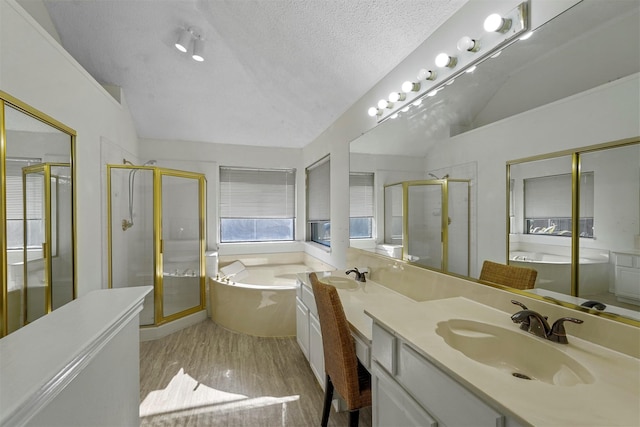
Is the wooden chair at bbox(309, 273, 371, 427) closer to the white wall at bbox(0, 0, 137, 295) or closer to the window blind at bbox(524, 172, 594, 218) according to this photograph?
the window blind at bbox(524, 172, 594, 218)

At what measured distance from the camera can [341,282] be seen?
229 cm

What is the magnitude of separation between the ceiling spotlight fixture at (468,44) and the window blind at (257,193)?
10.7ft

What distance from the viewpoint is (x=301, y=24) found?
198cm

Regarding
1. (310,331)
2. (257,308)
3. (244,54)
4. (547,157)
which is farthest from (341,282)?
(244,54)

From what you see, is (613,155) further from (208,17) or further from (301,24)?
(208,17)

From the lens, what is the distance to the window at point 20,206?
55.4 inches

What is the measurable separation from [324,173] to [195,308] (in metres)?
2.33

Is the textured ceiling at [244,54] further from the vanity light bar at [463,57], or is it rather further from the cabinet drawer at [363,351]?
the cabinet drawer at [363,351]

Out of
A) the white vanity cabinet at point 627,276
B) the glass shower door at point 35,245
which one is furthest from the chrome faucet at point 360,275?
the glass shower door at point 35,245

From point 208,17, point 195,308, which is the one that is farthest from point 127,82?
point 195,308

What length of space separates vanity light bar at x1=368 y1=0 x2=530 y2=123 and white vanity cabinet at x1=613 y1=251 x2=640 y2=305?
3.08 ft

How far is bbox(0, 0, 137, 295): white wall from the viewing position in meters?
1.47

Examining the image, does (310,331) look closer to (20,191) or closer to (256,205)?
(20,191)

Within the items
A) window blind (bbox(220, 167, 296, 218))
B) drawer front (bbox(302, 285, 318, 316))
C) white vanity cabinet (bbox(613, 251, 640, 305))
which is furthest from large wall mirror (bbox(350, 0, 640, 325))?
window blind (bbox(220, 167, 296, 218))
